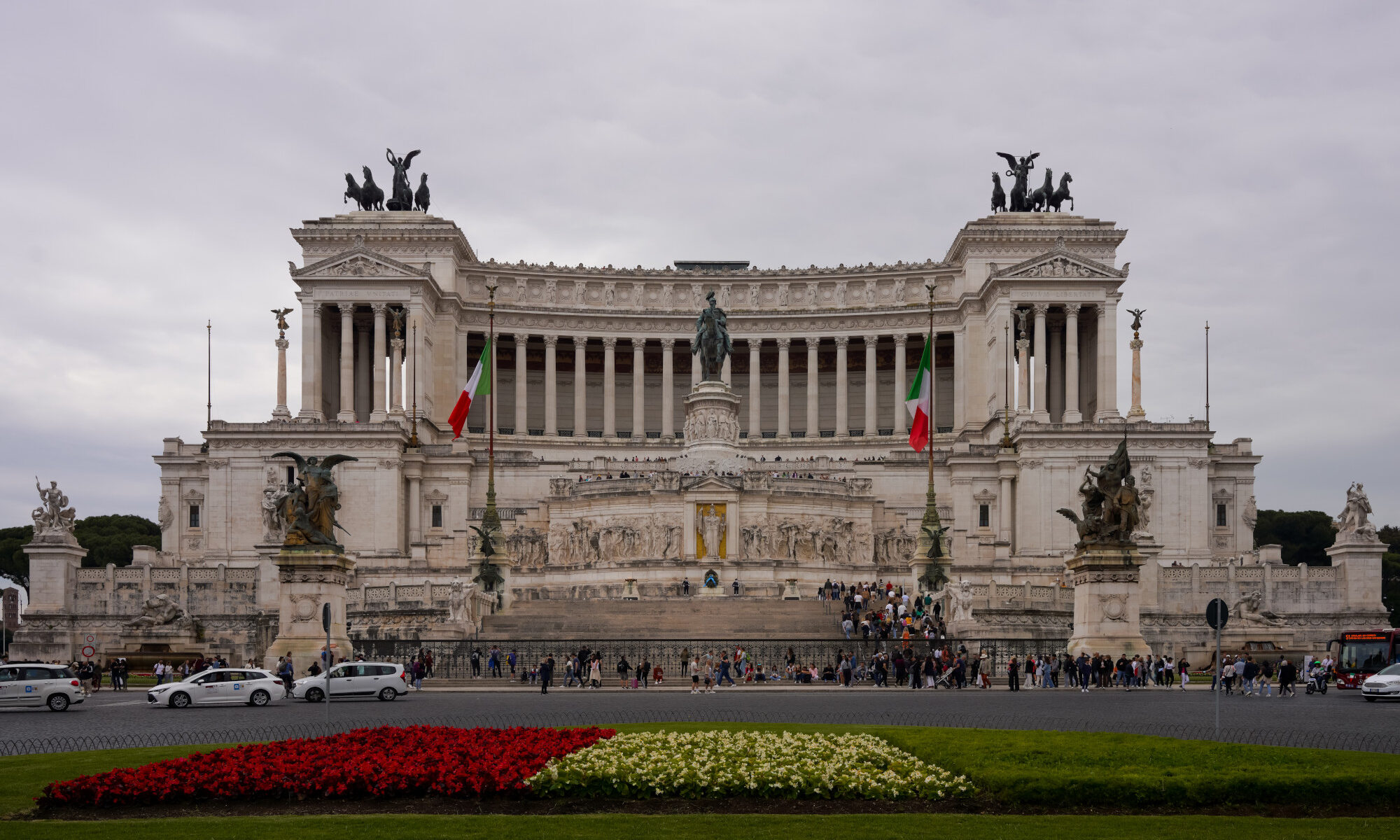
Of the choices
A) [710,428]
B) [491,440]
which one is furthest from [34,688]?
[710,428]

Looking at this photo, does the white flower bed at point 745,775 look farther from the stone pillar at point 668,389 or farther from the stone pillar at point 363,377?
the stone pillar at point 668,389

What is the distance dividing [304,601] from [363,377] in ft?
196

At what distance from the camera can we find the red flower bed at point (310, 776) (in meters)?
19.1

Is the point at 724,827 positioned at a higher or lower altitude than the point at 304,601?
lower

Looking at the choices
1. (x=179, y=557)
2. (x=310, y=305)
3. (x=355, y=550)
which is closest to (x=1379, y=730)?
(x=355, y=550)

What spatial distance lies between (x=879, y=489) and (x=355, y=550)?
30.7 meters

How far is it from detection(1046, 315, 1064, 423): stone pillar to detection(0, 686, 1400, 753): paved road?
58.9 meters

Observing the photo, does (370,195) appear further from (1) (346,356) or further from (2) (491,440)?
(2) (491,440)

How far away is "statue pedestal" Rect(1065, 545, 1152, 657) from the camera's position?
44.1 meters

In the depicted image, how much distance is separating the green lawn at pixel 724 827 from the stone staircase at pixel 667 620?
34402 millimetres

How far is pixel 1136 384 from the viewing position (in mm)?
89375

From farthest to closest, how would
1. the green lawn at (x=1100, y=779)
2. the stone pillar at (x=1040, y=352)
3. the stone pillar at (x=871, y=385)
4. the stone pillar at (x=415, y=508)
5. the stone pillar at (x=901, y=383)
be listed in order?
the stone pillar at (x=871, y=385) → the stone pillar at (x=901, y=383) → the stone pillar at (x=1040, y=352) → the stone pillar at (x=415, y=508) → the green lawn at (x=1100, y=779)

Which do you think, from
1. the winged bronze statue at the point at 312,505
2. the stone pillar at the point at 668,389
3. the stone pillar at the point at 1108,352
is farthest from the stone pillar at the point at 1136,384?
the winged bronze statue at the point at 312,505

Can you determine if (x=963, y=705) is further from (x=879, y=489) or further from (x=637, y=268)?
(x=637, y=268)
